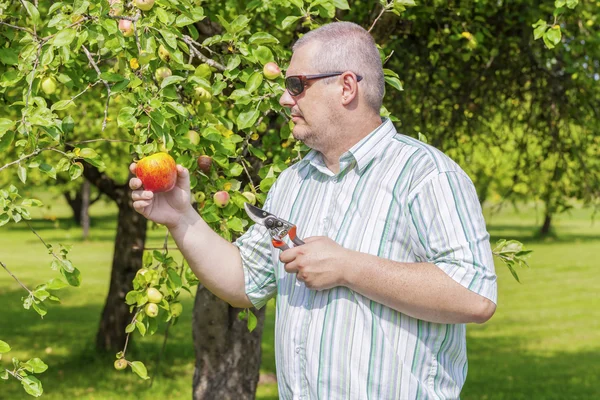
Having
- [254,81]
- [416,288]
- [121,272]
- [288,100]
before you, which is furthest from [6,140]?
[121,272]

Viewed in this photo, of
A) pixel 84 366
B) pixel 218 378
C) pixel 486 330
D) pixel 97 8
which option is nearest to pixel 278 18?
pixel 97 8

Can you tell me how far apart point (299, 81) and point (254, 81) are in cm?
80

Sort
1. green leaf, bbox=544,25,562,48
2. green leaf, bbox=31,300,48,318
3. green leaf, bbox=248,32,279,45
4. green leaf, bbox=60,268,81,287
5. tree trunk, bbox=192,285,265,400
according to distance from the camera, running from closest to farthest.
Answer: green leaf, bbox=31,300,48,318 < green leaf, bbox=60,268,81,287 < green leaf, bbox=248,32,279,45 < green leaf, bbox=544,25,562,48 < tree trunk, bbox=192,285,265,400

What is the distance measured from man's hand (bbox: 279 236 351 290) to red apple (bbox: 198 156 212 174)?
120 cm

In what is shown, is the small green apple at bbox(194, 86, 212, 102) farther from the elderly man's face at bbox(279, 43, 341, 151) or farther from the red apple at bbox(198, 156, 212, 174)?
the elderly man's face at bbox(279, 43, 341, 151)

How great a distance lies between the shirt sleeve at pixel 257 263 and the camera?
276 cm

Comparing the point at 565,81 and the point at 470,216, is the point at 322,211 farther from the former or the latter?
the point at 565,81

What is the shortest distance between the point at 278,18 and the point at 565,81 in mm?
4310

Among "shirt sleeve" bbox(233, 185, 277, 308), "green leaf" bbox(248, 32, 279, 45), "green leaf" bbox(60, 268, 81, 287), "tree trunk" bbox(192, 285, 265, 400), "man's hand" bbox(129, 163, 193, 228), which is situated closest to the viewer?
"man's hand" bbox(129, 163, 193, 228)

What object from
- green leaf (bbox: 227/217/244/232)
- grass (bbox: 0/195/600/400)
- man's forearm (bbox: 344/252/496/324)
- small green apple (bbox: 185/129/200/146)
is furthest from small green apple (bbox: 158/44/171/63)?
grass (bbox: 0/195/600/400)

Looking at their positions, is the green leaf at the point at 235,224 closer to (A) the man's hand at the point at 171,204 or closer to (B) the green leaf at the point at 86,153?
(B) the green leaf at the point at 86,153

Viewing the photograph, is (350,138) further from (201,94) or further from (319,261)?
(201,94)

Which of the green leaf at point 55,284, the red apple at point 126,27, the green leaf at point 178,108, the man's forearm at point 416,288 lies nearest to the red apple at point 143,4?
the red apple at point 126,27

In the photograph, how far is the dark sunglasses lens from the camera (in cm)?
256
